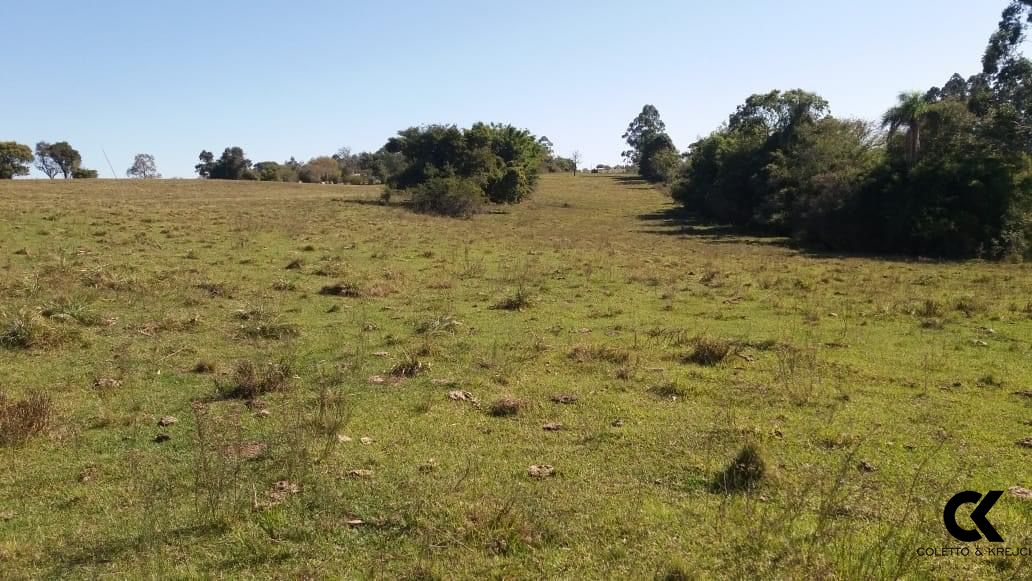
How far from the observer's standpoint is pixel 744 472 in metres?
6.68

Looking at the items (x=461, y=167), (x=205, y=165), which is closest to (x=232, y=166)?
(x=205, y=165)

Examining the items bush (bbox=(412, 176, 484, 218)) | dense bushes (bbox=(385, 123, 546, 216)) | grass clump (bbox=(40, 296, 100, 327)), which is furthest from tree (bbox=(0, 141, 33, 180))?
grass clump (bbox=(40, 296, 100, 327))

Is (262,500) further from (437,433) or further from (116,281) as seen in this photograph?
(116,281)

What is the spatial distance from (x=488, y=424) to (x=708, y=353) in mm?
5110

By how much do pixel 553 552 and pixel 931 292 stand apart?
2002cm

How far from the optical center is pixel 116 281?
16.9 m

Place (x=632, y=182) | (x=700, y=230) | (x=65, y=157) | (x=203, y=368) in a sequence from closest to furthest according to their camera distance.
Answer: (x=203, y=368) → (x=700, y=230) → (x=65, y=157) → (x=632, y=182)

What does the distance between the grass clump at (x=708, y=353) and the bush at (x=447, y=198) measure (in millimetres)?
39150

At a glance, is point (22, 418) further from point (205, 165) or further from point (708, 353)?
point (205, 165)

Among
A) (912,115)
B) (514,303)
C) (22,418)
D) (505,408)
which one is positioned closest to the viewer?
(22,418)

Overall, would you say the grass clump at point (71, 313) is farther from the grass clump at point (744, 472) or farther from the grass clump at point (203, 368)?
the grass clump at point (744, 472)

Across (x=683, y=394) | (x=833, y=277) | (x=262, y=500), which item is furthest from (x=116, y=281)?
(x=833, y=277)

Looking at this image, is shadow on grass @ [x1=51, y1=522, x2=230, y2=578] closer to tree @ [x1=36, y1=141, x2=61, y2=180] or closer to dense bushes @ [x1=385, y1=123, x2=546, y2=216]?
dense bushes @ [x1=385, y1=123, x2=546, y2=216]

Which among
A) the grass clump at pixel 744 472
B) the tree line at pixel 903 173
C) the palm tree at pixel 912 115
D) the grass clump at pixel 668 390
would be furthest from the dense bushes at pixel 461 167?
the grass clump at pixel 744 472
